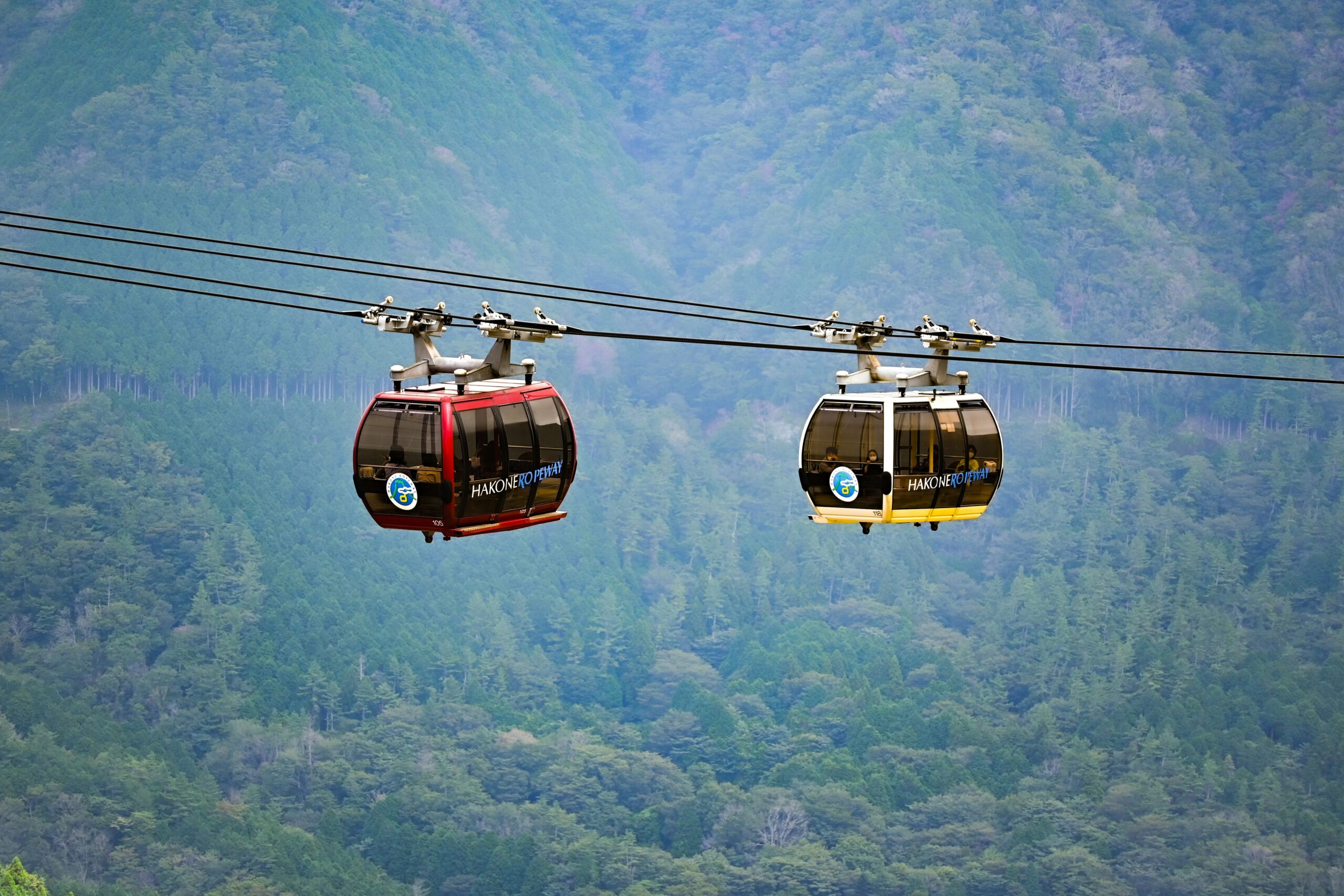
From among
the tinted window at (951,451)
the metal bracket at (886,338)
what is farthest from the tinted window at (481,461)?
the tinted window at (951,451)

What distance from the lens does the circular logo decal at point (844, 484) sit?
30.2 meters

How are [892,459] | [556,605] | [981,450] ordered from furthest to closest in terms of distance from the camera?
[556,605]
[981,450]
[892,459]

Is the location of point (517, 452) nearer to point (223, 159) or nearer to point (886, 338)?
point (886, 338)

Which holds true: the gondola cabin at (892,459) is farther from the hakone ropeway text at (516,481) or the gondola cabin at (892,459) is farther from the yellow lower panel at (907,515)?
the hakone ropeway text at (516,481)

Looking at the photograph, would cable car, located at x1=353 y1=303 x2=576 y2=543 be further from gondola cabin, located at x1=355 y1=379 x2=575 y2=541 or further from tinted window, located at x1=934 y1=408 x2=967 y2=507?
tinted window, located at x1=934 y1=408 x2=967 y2=507

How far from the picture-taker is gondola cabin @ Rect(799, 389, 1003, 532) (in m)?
30.0

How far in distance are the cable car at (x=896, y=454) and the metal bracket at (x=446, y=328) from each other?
4502 millimetres

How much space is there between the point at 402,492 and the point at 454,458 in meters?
→ 0.85

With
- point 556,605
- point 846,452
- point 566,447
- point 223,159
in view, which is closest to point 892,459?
point 846,452

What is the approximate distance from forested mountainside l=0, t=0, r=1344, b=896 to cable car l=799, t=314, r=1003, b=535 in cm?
11167

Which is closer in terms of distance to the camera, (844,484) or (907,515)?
(907,515)

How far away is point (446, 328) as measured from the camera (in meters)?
25.2

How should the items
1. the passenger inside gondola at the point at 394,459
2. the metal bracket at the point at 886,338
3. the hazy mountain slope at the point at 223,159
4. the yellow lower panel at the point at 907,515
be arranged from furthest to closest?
the hazy mountain slope at the point at 223,159, the yellow lower panel at the point at 907,515, the metal bracket at the point at 886,338, the passenger inside gondola at the point at 394,459

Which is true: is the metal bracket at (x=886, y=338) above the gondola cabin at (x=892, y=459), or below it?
above
